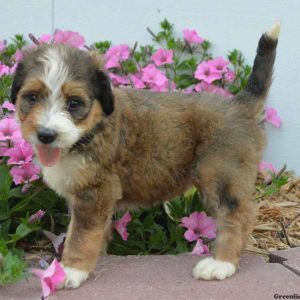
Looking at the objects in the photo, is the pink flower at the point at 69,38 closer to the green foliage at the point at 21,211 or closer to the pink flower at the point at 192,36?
the pink flower at the point at 192,36

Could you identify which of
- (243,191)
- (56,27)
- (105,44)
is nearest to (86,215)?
(243,191)

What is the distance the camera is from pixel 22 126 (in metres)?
3.75

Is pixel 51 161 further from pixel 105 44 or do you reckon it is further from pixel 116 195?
pixel 105 44

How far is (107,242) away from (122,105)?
3.58ft

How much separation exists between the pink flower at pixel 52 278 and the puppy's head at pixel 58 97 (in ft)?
2.09

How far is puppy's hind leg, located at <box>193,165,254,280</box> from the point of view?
4.12 meters

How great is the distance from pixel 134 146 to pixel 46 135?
825 millimetres

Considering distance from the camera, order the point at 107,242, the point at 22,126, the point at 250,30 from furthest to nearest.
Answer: the point at 250,30
the point at 107,242
the point at 22,126

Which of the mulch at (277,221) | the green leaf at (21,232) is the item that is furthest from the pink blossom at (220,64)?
the green leaf at (21,232)

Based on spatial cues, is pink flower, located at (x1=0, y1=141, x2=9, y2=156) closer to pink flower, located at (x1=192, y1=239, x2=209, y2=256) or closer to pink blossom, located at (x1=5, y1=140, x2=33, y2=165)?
pink blossom, located at (x1=5, y1=140, x2=33, y2=165)

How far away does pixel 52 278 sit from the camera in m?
3.69

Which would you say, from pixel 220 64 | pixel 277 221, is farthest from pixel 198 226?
pixel 220 64

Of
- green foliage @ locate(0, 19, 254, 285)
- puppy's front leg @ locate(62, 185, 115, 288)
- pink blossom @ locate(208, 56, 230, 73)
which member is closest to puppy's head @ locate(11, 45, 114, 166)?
puppy's front leg @ locate(62, 185, 115, 288)

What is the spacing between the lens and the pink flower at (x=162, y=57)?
588cm
